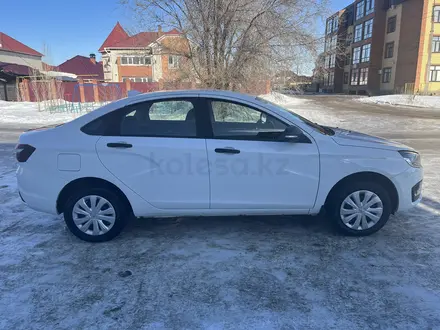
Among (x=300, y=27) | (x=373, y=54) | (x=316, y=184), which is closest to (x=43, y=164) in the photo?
(x=316, y=184)

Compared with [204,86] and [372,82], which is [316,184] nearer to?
[204,86]

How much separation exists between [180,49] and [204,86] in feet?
6.74

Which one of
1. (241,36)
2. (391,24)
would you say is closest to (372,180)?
(241,36)

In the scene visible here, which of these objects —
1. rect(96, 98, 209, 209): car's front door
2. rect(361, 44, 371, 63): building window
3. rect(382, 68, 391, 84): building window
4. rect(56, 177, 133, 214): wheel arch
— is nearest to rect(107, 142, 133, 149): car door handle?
rect(96, 98, 209, 209): car's front door

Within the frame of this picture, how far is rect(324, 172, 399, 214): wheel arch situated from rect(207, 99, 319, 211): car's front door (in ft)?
0.76

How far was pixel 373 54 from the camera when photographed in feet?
160

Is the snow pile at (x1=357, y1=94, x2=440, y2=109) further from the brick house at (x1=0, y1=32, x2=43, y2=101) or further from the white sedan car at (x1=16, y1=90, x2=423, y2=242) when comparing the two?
the brick house at (x1=0, y1=32, x2=43, y2=101)

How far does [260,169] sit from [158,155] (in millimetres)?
1101

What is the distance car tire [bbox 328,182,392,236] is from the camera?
369cm

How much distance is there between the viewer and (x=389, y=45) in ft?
152

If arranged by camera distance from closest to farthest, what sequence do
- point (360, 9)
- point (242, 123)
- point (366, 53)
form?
point (242, 123)
point (366, 53)
point (360, 9)

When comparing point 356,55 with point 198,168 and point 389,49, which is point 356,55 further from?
point 198,168

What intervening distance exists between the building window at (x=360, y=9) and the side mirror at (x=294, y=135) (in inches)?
2307

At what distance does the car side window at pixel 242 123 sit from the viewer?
361 centimetres
